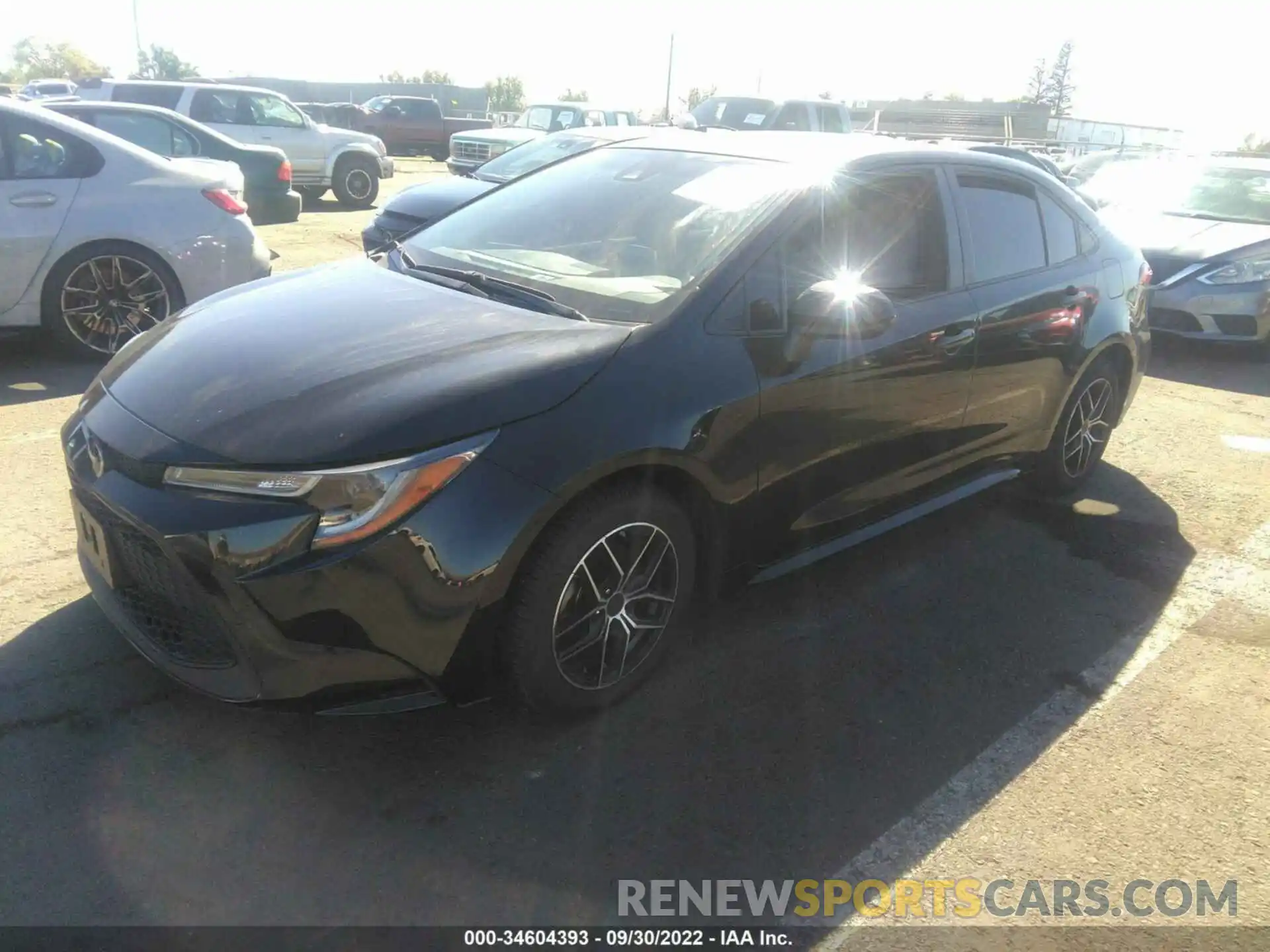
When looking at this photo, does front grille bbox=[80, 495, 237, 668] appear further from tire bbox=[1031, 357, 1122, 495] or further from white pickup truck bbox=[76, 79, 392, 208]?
white pickup truck bbox=[76, 79, 392, 208]

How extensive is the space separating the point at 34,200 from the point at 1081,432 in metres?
5.86

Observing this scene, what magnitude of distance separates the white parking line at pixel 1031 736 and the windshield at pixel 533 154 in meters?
7.76

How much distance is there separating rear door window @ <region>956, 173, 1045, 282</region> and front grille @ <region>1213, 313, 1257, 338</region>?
4.73 m

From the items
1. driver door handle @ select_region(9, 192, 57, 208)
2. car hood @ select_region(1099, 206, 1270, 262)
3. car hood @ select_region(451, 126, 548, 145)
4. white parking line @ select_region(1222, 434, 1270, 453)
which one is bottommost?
white parking line @ select_region(1222, 434, 1270, 453)

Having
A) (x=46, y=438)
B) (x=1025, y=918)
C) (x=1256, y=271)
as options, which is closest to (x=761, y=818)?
(x=1025, y=918)

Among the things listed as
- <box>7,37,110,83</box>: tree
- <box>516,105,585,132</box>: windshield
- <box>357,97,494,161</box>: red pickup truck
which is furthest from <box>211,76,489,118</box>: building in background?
<box>7,37,110,83</box>: tree

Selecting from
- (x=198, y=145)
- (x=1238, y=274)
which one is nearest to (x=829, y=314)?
(x=1238, y=274)

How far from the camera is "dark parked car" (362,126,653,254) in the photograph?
28.2 feet

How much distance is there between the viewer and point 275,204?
39.6 feet

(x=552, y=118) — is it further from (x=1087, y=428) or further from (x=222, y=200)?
(x=1087, y=428)

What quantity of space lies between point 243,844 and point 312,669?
456 millimetres

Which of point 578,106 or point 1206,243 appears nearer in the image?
point 1206,243

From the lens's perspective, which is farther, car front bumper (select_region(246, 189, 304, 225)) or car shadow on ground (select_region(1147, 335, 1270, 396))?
car front bumper (select_region(246, 189, 304, 225))

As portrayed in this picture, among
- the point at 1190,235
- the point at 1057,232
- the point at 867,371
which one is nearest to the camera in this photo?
the point at 867,371
